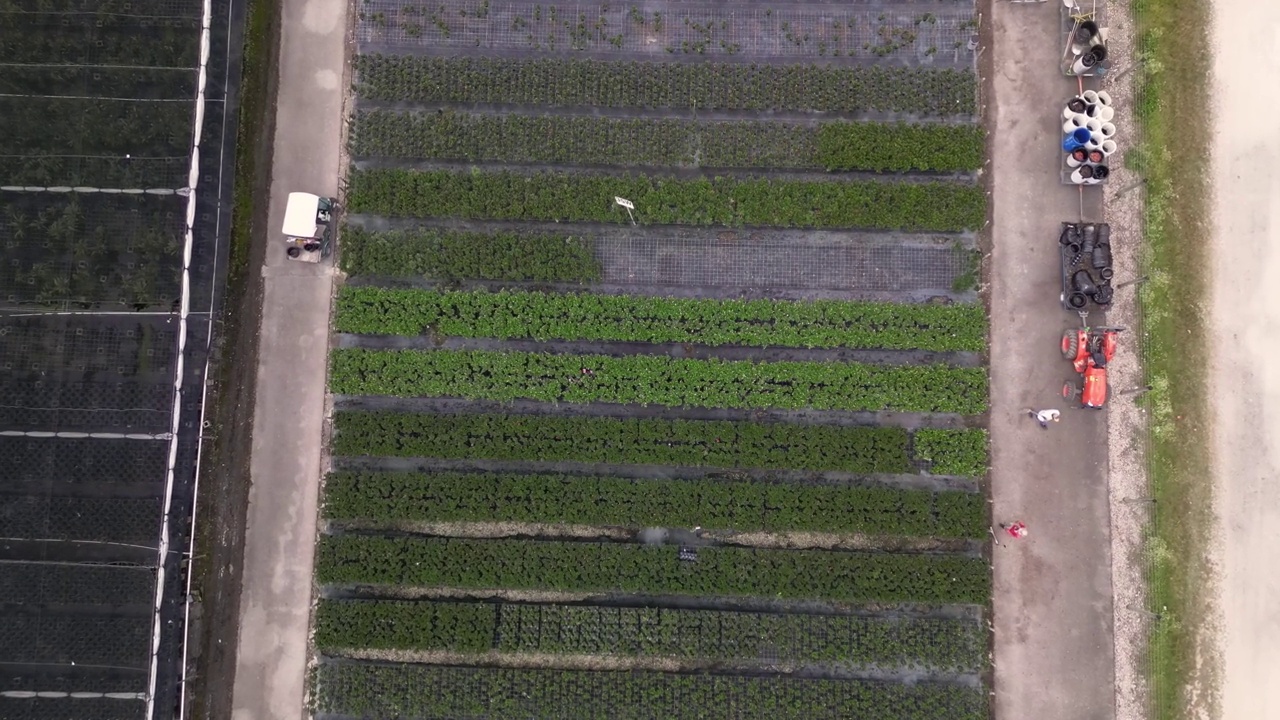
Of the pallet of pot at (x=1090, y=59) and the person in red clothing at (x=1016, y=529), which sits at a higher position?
the pallet of pot at (x=1090, y=59)

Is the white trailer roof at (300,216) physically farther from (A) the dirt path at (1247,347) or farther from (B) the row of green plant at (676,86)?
(A) the dirt path at (1247,347)

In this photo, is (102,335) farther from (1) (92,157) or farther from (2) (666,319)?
(2) (666,319)

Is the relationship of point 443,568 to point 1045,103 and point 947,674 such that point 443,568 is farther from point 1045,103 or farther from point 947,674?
point 1045,103

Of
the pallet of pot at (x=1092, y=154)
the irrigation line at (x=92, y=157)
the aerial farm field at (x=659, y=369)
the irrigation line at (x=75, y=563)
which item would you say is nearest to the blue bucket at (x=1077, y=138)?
the pallet of pot at (x=1092, y=154)

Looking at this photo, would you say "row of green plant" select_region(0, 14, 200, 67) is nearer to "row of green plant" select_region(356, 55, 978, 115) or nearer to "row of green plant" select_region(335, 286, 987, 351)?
"row of green plant" select_region(356, 55, 978, 115)

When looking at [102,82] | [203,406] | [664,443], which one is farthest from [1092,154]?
[102,82]

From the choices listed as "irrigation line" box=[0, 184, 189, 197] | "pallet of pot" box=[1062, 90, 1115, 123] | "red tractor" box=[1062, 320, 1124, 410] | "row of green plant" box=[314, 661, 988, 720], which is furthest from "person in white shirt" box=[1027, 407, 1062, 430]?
"irrigation line" box=[0, 184, 189, 197]

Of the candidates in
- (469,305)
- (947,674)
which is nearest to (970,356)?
(947,674)
